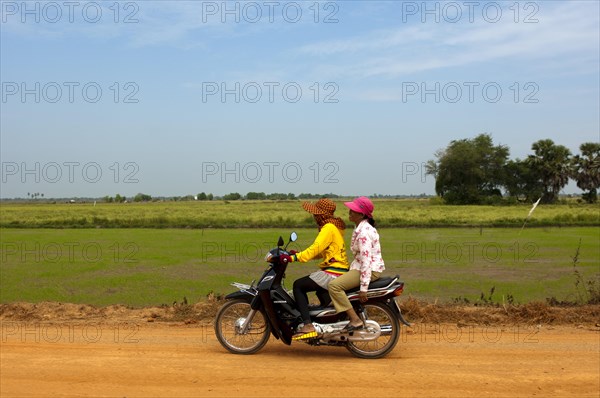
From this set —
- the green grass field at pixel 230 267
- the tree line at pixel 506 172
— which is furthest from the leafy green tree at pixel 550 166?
the green grass field at pixel 230 267

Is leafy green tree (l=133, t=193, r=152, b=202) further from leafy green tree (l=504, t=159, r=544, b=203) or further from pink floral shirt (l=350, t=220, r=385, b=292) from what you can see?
pink floral shirt (l=350, t=220, r=385, b=292)

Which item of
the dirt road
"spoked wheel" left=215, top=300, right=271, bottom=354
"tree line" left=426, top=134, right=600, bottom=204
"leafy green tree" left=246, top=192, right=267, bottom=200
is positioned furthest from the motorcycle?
"leafy green tree" left=246, top=192, right=267, bottom=200

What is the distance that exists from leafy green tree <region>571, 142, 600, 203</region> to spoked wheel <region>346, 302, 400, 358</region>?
82.1 metres

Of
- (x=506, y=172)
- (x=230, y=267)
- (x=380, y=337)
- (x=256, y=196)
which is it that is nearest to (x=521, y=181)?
(x=506, y=172)

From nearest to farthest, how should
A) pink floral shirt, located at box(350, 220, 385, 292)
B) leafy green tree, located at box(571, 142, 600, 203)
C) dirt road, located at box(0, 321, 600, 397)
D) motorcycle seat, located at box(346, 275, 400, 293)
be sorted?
1. dirt road, located at box(0, 321, 600, 397)
2. pink floral shirt, located at box(350, 220, 385, 292)
3. motorcycle seat, located at box(346, 275, 400, 293)
4. leafy green tree, located at box(571, 142, 600, 203)

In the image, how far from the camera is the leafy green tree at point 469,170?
275 ft

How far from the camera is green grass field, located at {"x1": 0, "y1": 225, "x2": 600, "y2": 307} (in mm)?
12766

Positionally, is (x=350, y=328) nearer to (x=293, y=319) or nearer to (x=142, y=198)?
(x=293, y=319)

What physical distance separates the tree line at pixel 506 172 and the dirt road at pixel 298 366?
258ft

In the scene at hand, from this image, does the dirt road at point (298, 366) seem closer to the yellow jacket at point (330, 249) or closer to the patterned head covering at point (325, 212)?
the yellow jacket at point (330, 249)

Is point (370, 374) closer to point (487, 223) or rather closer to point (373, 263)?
point (373, 263)

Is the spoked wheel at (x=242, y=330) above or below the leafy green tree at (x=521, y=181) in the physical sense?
below

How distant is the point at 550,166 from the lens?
272ft

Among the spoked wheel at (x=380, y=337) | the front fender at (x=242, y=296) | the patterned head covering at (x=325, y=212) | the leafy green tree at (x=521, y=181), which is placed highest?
the leafy green tree at (x=521, y=181)
